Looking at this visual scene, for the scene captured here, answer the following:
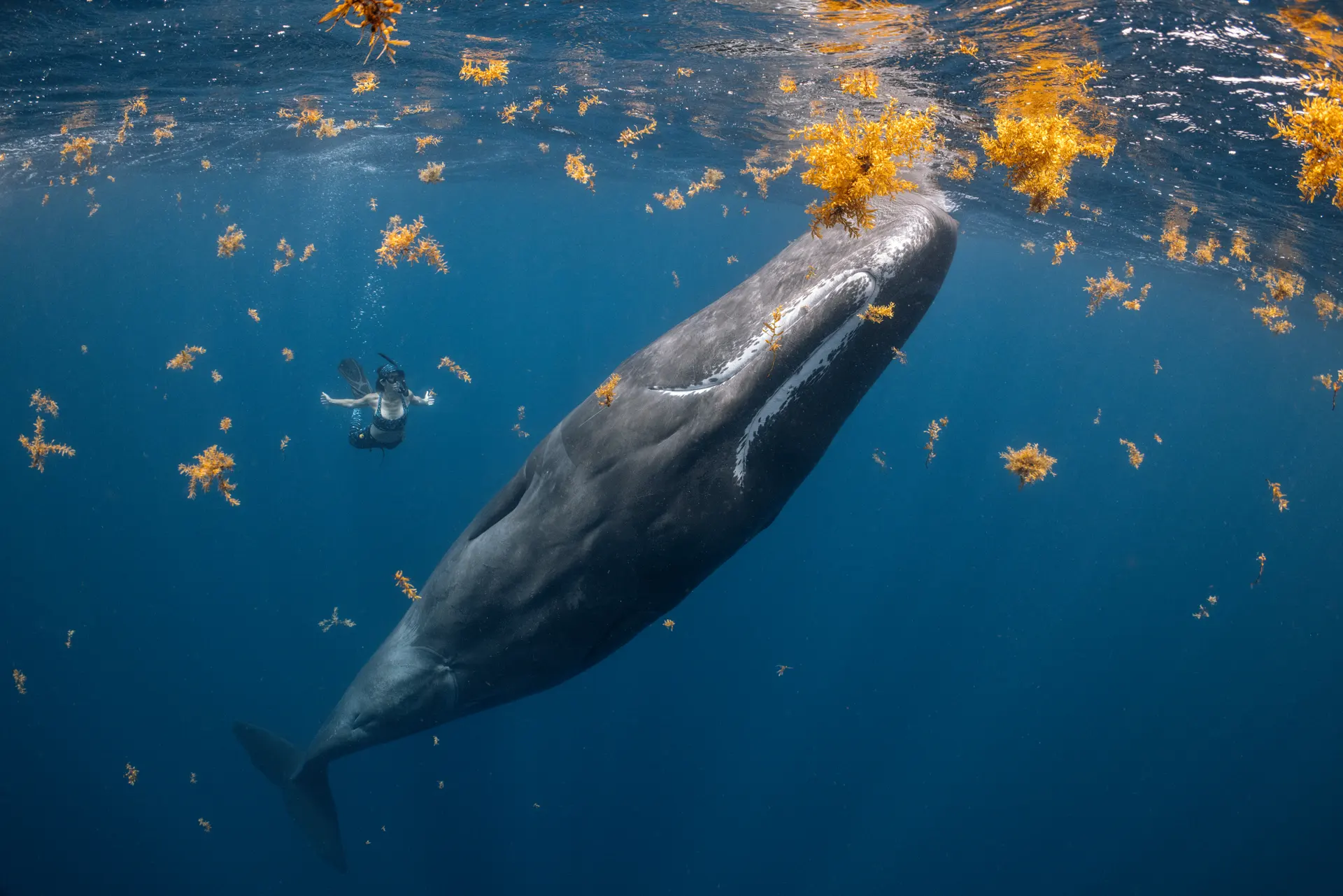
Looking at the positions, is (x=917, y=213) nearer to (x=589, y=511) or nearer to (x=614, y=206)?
(x=589, y=511)

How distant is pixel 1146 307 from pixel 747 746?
4728 cm

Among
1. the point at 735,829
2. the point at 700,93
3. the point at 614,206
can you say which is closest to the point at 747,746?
the point at 735,829

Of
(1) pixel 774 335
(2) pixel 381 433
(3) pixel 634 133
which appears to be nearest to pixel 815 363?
(1) pixel 774 335

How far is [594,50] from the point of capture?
12555mm

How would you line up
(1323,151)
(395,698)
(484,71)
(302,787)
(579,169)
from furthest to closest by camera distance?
(484,71)
(579,169)
(302,787)
(395,698)
(1323,151)

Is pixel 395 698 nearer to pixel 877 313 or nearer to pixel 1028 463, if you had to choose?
pixel 877 313

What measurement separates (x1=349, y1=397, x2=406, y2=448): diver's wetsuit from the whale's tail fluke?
17.2 feet

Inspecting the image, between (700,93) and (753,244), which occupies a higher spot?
(700,93)

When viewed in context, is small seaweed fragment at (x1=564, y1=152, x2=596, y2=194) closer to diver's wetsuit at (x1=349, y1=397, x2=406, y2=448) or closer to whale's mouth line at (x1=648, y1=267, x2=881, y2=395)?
diver's wetsuit at (x1=349, y1=397, x2=406, y2=448)

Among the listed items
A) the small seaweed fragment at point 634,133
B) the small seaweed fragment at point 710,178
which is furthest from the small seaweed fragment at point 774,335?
the small seaweed fragment at point 710,178

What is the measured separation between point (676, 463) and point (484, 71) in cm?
1447

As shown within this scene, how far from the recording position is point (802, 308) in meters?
3.85

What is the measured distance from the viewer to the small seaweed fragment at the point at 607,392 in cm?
478

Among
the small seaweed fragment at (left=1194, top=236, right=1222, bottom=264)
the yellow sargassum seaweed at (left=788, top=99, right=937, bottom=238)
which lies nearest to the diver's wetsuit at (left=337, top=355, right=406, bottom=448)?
the yellow sargassum seaweed at (left=788, top=99, right=937, bottom=238)
